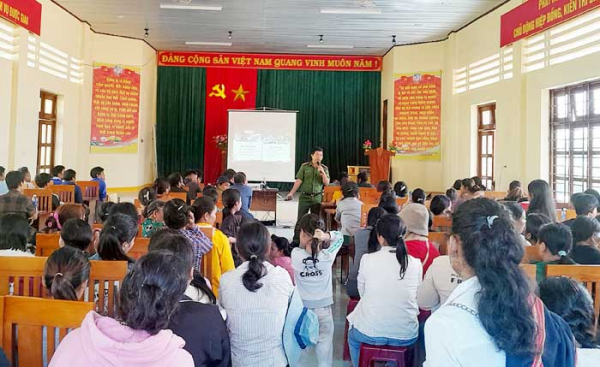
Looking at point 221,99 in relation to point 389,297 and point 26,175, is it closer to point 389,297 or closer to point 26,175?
point 26,175

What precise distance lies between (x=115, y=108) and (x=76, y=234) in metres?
8.69

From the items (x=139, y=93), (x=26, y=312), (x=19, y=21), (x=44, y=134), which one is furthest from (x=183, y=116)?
(x=26, y=312)

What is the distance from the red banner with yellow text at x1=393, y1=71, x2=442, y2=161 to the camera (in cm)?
1030

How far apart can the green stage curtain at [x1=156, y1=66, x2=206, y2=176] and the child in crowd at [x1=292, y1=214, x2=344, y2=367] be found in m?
10.7

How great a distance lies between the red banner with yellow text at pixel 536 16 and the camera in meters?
6.09

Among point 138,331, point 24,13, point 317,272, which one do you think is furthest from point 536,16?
point 24,13

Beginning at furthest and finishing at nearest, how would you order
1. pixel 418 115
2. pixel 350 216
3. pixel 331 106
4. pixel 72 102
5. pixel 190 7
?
pixel 331 106
pixel 418 115
pixel 72 102
pixel 190 7
pixel 350 216

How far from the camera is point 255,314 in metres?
1.82

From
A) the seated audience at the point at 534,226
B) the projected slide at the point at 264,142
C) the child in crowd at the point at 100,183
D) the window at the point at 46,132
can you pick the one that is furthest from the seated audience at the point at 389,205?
the projected slide at the point at 264,142

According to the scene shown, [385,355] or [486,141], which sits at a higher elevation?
[486,141]

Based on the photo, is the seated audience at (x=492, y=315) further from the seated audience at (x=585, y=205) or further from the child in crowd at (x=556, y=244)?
the seated audience at (x=585, y=205)

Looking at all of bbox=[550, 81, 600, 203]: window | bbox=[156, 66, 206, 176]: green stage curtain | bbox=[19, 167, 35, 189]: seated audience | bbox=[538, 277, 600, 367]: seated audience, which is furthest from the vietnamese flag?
bbox=[538, 277, 600, 367]: seated audience

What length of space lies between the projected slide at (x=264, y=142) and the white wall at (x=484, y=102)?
8.02ft

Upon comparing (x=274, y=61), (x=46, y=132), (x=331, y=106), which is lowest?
(x=46, y=132)
